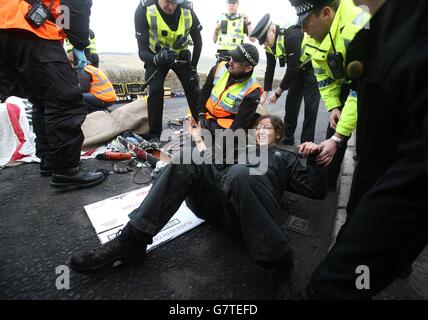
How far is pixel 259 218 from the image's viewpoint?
1.18 metres

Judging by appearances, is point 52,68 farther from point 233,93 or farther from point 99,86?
point 99,86

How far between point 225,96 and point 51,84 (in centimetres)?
140

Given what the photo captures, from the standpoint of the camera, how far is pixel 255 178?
1.23 metres

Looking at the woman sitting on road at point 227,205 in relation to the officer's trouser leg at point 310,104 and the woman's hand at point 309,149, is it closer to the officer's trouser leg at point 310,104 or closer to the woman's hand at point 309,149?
the woman's hand at point 309,149

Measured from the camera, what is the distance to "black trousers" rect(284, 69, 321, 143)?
9.39 feet

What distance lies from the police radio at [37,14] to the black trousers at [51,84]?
99 mm

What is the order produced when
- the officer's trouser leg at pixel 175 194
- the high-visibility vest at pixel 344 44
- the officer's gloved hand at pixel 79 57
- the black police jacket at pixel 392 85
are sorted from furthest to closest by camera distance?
the officer's gloved hand at pixel 79 57, the high-visibility vest at pixel 344 44, the officer's trouser leg at pixel 175 194, the black police jacket at pixel 392 85

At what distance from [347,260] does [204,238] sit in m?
0.94

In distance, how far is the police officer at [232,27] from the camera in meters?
5.14

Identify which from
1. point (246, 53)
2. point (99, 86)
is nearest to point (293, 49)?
point (246, 53)

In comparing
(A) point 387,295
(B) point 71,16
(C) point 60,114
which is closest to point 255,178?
(A) point 387,295

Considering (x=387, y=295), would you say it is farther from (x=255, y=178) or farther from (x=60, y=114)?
(x=60, y=114)

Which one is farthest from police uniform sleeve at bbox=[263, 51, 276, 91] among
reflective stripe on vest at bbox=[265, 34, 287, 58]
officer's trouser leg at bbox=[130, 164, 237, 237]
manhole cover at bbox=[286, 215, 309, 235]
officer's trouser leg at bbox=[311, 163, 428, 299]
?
officer's trouser leg at bbox=[311, 163, 428, 299]

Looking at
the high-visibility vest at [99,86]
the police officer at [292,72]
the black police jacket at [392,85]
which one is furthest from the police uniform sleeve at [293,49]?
the high-visibility vest at [99,86]
